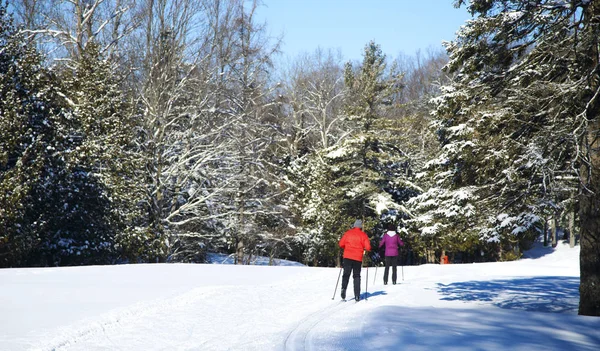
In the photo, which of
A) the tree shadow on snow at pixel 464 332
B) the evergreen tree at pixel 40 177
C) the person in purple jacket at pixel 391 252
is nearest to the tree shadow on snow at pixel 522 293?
the person in purple jacket at pixel 391 252

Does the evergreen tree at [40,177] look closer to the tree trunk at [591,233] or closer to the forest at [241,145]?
the forest at [241,145]

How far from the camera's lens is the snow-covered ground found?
7.68 meters

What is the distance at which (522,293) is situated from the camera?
15.0 metres

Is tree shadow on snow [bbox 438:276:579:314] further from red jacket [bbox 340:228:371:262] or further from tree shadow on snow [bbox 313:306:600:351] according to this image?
red jacket [bbox 340:228:371:262]

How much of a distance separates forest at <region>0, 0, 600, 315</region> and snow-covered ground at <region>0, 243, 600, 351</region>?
216 centimetres

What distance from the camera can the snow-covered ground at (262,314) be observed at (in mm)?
7680

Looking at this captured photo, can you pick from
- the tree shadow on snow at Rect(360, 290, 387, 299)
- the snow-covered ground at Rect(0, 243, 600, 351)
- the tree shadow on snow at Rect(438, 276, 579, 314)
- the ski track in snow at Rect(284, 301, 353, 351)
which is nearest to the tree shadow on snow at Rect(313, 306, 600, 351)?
the snow-covered ground at Rect(0, 243, 600, 351)

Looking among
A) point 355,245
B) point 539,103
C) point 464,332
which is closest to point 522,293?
point 355,245

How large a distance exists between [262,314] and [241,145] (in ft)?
65.8

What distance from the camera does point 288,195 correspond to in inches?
1684

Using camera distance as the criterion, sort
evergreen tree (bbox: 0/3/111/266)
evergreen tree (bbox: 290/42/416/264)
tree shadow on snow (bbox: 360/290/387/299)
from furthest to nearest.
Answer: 1. evergreen tree (bbox: 290/42/416/264)
2. evergreen tree (bbox: 0/3/111/266)
3. tree shadow on snow (bbox: 360/290/387/299)

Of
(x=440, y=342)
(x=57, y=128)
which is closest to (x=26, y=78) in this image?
(x=57, y=128)

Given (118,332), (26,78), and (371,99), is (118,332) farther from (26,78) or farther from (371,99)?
(371,99)

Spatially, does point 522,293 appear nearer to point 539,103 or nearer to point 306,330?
point 539,103
